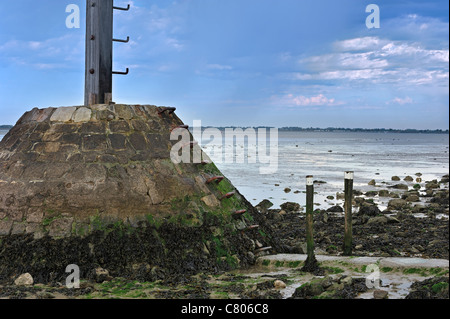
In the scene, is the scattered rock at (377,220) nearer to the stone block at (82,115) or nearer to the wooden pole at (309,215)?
the wooden pole at (309,215)

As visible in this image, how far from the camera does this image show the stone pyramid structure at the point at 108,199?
30.0 ft

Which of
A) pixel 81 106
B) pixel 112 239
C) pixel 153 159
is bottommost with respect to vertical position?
pixel 112 239

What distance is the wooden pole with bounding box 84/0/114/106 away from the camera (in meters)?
11.2

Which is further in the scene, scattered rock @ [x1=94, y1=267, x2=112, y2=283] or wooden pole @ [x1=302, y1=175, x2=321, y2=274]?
wooden pole @ [x1=302, y1=175, x2=321, y2=274]

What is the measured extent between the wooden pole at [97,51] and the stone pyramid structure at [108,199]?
87 cm

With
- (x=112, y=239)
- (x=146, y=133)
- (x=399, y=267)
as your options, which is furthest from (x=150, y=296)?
(x=399, y=267)

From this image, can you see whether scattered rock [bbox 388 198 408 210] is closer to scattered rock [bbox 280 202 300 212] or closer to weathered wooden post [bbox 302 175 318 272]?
scattered rock [bbox 280 202 300 212]

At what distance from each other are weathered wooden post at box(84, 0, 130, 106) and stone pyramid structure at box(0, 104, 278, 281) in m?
0.85

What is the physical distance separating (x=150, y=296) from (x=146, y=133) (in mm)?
3417

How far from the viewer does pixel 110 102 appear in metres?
11.2

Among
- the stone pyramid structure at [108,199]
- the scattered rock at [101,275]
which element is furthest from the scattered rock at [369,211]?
the scattered rock at [101,275]

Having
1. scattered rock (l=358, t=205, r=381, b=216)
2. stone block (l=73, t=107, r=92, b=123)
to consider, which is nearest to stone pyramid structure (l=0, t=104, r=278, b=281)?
stone block (l=73, t=107, r=92, b=123)
